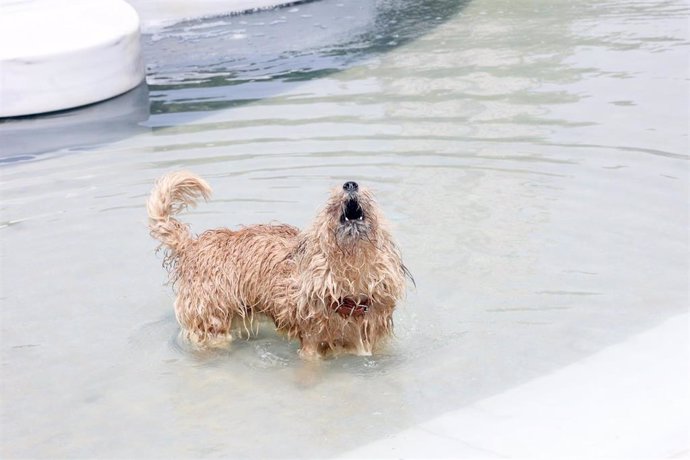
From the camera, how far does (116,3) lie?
1200 cm

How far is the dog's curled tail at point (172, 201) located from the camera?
223 inches

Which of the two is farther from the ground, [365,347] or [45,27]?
[45,27]

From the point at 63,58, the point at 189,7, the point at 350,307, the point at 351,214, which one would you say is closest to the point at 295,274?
the point at 350,307

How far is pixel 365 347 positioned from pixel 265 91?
18.6 feet

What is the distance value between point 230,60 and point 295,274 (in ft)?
23.5

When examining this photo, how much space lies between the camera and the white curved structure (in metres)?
10.2

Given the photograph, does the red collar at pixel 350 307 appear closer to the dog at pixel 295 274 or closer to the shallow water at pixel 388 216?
the dog at pixel 295 274

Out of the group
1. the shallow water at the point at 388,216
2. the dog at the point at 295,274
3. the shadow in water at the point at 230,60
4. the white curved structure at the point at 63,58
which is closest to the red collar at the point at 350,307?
the dog at the point at 295,274

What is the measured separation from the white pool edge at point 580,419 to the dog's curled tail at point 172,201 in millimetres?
1754

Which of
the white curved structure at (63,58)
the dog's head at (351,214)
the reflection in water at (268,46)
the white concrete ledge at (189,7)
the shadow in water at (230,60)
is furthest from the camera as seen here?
the white concrete ledge at (189,7)

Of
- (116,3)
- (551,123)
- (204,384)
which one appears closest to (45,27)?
(116,3)

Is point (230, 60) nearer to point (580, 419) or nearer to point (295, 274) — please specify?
point (295, 274)

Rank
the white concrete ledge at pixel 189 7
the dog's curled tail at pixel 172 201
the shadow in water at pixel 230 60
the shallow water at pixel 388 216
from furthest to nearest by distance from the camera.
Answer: the white concrete ledge at pixel 189 7
the shadow in water at pixel 230 60
the dog's curled tail at pixel 172 201
the shallow water at pixel 388 216

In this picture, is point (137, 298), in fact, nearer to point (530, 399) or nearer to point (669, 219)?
point (530, 399)
